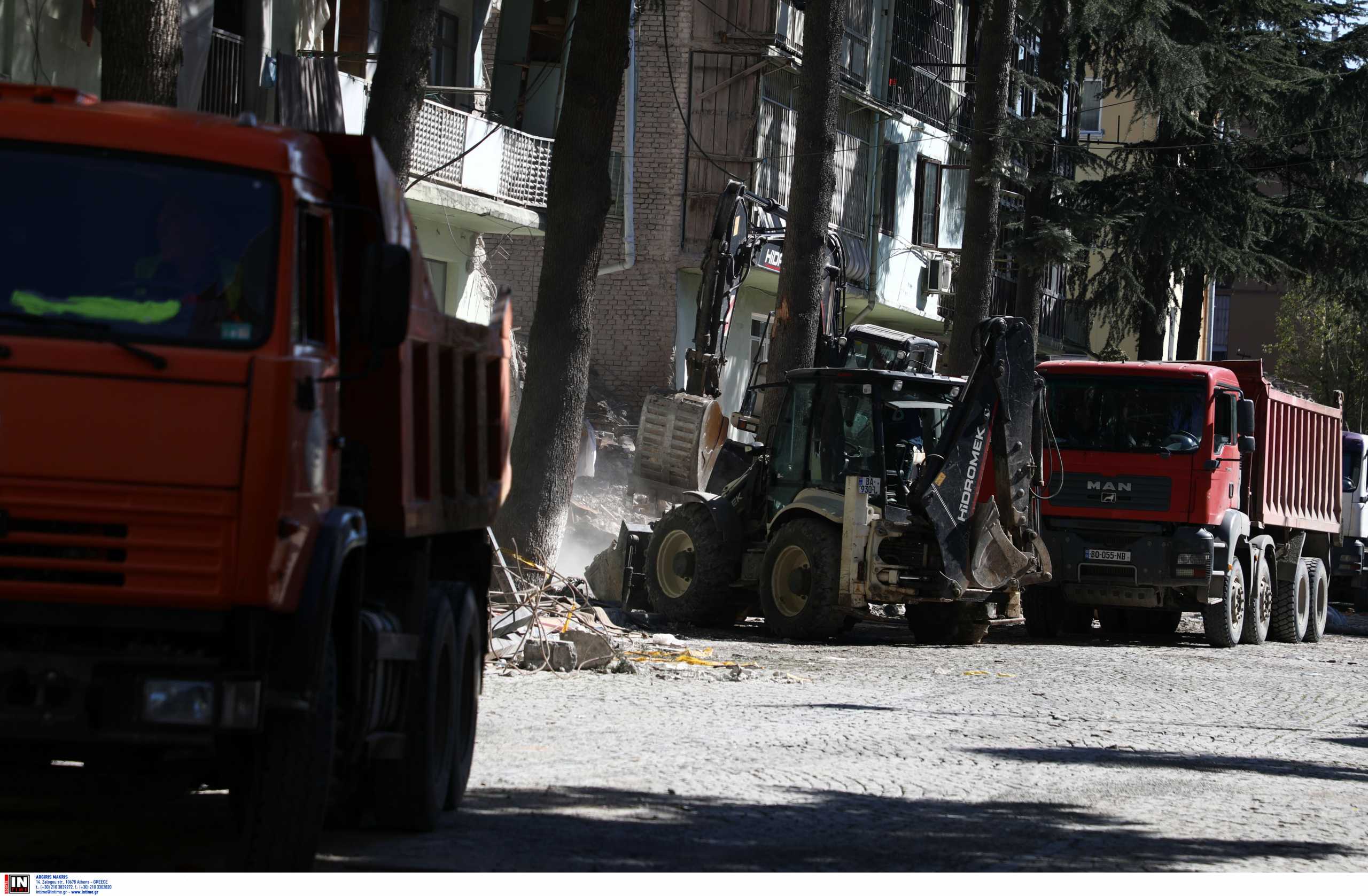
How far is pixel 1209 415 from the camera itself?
1997 cm

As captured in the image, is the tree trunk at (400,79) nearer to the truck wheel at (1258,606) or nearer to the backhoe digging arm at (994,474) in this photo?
the backhoe digging arm at (994,474)

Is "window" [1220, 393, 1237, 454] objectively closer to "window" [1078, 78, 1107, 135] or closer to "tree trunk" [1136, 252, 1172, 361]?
"tree trunk" [1136, 252, 1172, 361]

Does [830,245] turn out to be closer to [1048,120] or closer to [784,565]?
[1048,120]

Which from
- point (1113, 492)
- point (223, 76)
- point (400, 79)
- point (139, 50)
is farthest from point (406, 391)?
point (223, 76)

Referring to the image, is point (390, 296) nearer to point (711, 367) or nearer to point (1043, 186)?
point (711, 367)

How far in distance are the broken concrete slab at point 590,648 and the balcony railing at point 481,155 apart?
9.55m

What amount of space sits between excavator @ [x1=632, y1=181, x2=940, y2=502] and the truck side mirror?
1700 cm

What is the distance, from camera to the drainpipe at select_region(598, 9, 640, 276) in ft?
104

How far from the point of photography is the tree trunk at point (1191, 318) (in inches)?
1406

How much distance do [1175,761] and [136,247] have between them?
699 cm

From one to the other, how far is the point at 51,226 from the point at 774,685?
8694 millimetres

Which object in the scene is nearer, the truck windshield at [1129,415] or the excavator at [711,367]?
the truck windshield at [1129,415]

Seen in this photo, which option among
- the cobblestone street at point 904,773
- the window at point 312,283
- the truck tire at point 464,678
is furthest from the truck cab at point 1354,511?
the window at point 312,283

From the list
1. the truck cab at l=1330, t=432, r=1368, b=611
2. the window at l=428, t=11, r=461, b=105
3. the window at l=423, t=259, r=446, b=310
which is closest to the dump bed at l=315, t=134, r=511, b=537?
the window at l=428, t=11, r=461, b=105
